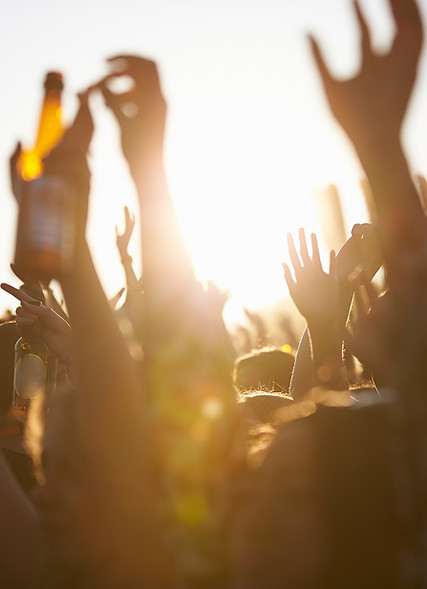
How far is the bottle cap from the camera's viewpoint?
99.0 inches

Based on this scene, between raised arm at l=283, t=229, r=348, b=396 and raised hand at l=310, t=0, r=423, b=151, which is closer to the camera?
raised hand at l=310, t=0, r=423, b=151

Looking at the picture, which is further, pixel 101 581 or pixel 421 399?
pixel 101 581

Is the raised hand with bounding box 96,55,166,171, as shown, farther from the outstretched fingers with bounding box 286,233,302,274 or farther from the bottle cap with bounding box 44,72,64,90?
the outstretched fingers with bounding box 286,233,302,274

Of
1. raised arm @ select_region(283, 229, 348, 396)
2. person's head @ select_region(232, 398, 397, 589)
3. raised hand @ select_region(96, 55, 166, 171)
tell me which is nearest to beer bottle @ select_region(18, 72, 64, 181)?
raised hand @ select_region(96, 55, 166, 171)

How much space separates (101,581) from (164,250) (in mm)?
1112

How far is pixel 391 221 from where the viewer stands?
1.64m

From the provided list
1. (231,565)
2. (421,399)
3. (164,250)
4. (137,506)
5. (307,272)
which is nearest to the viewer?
(421,399)

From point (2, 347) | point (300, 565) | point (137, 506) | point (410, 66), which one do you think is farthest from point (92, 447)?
point (2, 347)

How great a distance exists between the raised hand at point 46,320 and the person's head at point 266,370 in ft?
8.09

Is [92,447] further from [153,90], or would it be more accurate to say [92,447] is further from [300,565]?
[153,90]

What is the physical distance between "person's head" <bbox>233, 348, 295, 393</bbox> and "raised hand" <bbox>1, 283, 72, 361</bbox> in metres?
2.47

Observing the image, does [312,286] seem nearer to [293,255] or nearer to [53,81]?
[293,255]

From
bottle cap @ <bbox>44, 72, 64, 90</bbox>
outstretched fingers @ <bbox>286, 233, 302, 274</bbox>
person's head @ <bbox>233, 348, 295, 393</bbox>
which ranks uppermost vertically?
bottle cap @ <bbox>44, 72, 64, 90</bbox>

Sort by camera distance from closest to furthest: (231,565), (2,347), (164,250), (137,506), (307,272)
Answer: (231,565), (137,506), (164,250), (307,272), (2,347)
